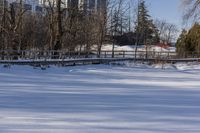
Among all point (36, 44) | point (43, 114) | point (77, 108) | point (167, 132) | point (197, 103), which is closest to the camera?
point (167, 132)

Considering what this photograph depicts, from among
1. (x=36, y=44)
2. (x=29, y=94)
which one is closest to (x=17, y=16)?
(x=36, y=44)

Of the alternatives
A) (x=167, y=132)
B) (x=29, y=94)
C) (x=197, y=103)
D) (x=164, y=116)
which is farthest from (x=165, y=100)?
(x=167, y=132)

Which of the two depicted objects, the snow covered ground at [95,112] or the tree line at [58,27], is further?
the tree line at [58,27]

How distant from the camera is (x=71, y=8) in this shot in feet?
163

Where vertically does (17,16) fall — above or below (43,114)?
above

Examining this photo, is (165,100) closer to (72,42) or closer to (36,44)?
(72,42)

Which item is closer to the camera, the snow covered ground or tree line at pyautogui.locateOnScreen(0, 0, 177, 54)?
the snow covered ground

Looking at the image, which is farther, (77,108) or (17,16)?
(17,16)

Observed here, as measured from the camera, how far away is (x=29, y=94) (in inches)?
525

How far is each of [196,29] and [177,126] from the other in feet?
152

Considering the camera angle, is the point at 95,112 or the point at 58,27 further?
the point at 58,27

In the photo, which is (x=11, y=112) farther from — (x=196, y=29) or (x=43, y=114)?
(x=196, y=29)

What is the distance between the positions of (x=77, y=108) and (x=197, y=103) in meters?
3.68

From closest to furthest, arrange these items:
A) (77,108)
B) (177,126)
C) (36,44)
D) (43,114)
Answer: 1. (177,126)
2. (43,114)
3. (77,108)
4. (36,44)
